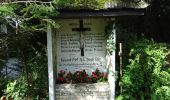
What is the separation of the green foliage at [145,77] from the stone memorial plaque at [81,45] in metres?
1.06

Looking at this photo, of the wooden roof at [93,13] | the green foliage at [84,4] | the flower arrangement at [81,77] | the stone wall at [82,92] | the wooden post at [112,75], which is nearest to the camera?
the green foliage at [84,4]

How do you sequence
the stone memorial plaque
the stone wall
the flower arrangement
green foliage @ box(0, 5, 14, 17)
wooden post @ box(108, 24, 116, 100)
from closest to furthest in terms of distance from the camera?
green foliage @ box(0, 5, 14, 17)
wooden post @ box(108, 24, 116, 100)
the stone wall
the flower arrangement
the stone memorial plaque

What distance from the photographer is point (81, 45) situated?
32.6 ft

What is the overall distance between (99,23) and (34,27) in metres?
2.12

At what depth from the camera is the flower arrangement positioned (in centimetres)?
966

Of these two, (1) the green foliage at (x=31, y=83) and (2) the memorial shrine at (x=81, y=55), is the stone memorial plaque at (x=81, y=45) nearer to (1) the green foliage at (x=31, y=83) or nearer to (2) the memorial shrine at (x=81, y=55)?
(2) the memorial shrine at (x=81, y=55)

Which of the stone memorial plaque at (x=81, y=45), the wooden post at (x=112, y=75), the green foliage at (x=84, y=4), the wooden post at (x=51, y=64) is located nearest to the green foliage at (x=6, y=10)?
the green foliage at (x=84, y=4)

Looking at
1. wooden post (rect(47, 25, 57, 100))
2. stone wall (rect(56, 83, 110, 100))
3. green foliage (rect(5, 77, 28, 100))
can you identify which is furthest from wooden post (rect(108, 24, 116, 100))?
green foliage (rect(5, 77, 28, 100))

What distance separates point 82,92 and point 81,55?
47.1 inches

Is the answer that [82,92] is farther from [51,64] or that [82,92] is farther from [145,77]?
[145,77]

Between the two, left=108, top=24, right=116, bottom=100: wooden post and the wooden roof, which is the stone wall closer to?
left=108, top=24, right=116, bottom=100: wooden post

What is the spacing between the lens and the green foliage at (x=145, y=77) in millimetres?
9062

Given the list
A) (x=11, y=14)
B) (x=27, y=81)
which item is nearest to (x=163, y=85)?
(x=27, y=81)

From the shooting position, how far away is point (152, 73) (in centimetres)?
923
